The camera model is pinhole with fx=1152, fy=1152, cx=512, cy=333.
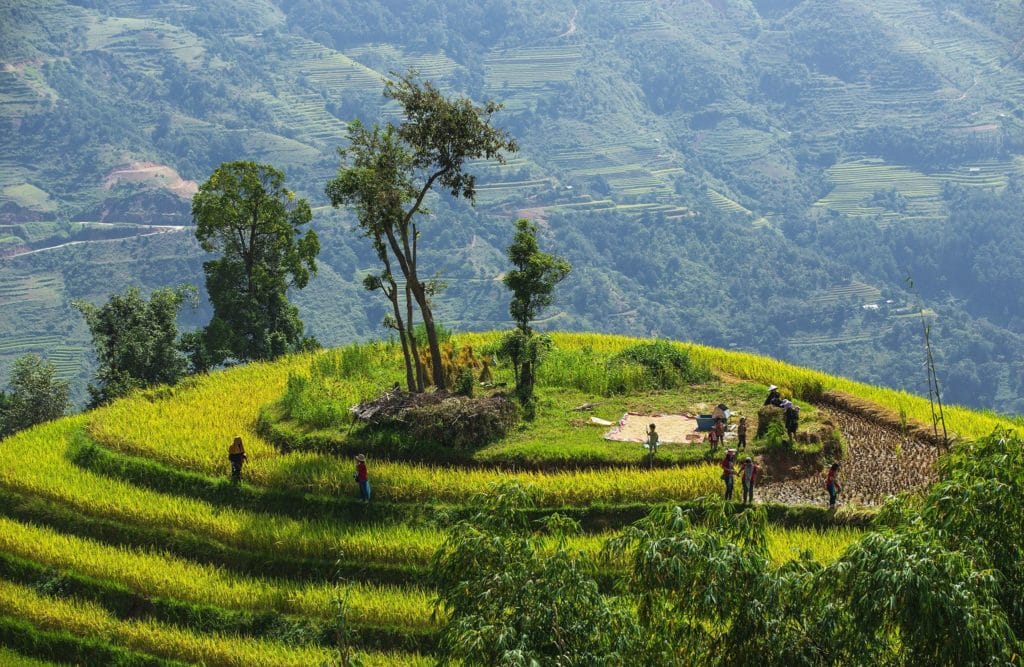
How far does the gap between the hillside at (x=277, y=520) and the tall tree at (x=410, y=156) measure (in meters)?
4.62

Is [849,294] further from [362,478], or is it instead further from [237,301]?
[362,478]

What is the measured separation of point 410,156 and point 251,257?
1325 centimetres

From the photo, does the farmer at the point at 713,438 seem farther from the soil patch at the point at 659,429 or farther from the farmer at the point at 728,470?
the farmer at the point at 728,470

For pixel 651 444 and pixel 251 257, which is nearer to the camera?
pixel 651 444

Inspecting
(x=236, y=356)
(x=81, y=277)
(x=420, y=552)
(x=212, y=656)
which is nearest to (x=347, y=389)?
(x=420, y=552)

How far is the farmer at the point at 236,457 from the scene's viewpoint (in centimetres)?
2630

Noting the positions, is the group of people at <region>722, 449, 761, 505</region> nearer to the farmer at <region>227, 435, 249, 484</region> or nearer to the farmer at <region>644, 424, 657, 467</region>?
the farmer at <region>644, 424, 657, 467</region>

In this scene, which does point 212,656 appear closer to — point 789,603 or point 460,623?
point 460,623

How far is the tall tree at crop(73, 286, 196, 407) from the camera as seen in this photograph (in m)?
40.8

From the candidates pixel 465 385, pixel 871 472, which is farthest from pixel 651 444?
pixel 465 385

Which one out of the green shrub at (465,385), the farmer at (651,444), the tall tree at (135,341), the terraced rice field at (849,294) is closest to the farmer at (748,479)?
the farmer at (651,444)

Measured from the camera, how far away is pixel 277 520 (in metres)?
25.2

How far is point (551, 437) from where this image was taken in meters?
27.5

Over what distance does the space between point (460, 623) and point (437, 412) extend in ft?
49.2
